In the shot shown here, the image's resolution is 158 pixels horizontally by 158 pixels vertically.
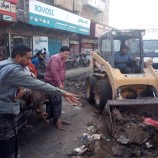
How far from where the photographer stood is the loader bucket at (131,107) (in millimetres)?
6043

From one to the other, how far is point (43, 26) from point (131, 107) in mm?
13227

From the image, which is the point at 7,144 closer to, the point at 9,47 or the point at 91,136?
the point at 91,136

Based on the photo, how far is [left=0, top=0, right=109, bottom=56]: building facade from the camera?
15602 mm

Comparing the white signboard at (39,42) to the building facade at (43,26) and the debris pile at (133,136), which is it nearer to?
the building facade at (43,26)

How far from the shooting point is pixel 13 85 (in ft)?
11.0

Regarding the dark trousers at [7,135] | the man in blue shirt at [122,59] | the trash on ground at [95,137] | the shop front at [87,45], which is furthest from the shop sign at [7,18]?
the shop front at [87,45]

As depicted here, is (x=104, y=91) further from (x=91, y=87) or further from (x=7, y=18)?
(x=7, y=18)

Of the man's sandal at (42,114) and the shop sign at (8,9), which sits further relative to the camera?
the shop sign at (8,9)

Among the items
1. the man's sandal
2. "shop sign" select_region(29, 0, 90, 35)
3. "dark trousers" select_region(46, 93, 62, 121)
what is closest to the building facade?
"shop sign" select_region(29, 0, 90, 35)

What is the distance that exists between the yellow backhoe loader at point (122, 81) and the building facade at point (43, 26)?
7288 mm

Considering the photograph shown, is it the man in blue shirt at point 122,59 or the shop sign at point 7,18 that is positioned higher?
the shop sign at point 7,18

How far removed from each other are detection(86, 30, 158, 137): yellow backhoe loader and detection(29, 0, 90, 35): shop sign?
937 cm

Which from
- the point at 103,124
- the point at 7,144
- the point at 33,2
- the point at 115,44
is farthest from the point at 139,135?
the point at 33,2

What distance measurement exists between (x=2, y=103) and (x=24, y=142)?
2167 millimetres
